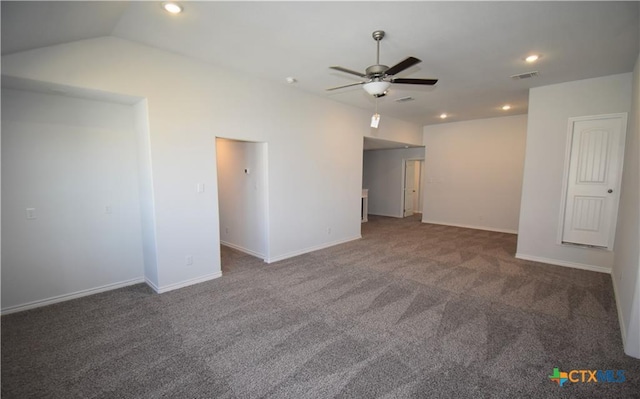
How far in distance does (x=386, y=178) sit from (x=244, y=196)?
6.00 m

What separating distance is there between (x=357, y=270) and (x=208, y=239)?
233cm

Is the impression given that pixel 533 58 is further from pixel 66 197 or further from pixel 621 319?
pixel 66 197

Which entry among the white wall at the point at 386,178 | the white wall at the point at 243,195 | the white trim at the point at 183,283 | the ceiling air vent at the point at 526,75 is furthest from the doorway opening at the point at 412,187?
the white trim at the point at 183,283

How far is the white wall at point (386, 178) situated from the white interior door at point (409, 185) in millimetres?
244

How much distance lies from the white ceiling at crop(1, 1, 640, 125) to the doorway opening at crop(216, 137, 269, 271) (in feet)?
4.74

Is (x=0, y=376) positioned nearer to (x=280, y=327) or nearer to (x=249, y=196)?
(x=280, y=327)

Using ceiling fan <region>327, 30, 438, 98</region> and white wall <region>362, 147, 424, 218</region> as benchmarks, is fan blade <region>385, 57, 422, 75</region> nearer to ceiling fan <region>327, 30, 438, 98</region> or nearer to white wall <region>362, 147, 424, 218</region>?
ceiling fan <region>327, 30, 438, 98</region>

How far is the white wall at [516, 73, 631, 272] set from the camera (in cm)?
417

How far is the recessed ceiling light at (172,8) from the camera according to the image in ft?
7.87

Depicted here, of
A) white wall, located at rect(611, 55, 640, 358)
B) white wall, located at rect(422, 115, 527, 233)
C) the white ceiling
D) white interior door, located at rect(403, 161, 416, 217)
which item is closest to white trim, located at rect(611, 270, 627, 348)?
white wall, located at rect(611, 55, 640, 358)

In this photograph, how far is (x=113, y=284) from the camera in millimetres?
3688

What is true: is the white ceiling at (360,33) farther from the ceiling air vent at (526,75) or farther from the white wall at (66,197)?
the white wall at (66,197)

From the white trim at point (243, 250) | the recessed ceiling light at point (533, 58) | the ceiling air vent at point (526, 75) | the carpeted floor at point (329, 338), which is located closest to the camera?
the carpeted floor at point (329, 338)

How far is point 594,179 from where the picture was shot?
167 inches
